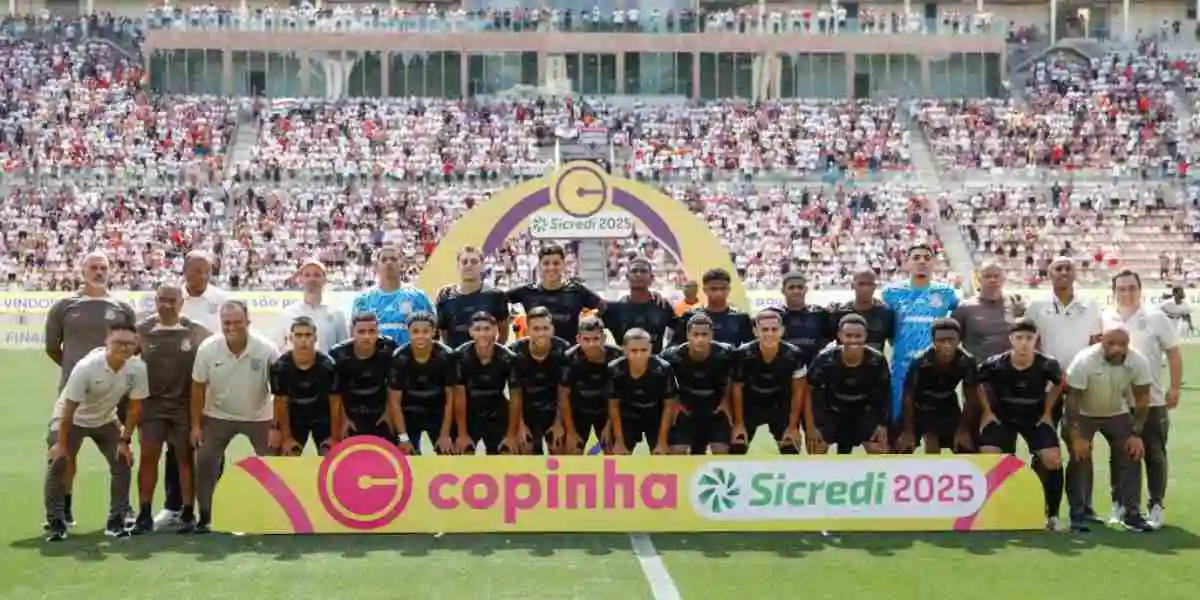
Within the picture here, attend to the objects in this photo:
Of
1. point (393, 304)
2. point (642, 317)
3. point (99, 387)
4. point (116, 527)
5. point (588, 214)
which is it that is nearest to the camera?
point (99, 387)

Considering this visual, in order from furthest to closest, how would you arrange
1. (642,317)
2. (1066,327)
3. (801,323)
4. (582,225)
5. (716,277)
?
(582,225)
(642,317)
(801,323)
(716,277)
(1066,327)

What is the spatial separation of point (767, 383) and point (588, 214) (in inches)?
497

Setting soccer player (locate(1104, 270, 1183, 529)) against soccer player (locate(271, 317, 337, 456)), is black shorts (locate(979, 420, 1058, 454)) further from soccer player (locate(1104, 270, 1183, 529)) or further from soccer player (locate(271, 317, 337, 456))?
soccer player (locate(271, 317, 337, 456))

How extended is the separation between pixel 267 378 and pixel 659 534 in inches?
112

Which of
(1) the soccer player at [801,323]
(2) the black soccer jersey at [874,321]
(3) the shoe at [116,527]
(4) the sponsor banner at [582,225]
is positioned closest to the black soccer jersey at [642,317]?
(1) the soccer player at [801,323]

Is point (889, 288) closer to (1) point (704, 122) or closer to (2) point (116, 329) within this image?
(2) point (116, 329)

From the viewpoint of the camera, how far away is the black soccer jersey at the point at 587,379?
12531 mm

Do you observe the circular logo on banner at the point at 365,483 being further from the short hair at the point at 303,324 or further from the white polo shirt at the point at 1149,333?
the white polo shirt at the point at 1149,333

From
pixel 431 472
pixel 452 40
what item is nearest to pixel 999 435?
pixel 431 472

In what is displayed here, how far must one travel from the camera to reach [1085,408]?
39.9 feet

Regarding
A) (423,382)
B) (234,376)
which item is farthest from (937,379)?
(234,376)

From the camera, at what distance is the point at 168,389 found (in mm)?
12133

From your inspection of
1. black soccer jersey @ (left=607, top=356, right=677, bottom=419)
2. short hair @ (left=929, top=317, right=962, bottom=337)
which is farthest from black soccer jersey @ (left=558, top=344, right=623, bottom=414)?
short hair @ (left=929, top=317, right=962, bottom=337)

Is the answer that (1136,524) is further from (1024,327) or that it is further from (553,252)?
(553,252)
